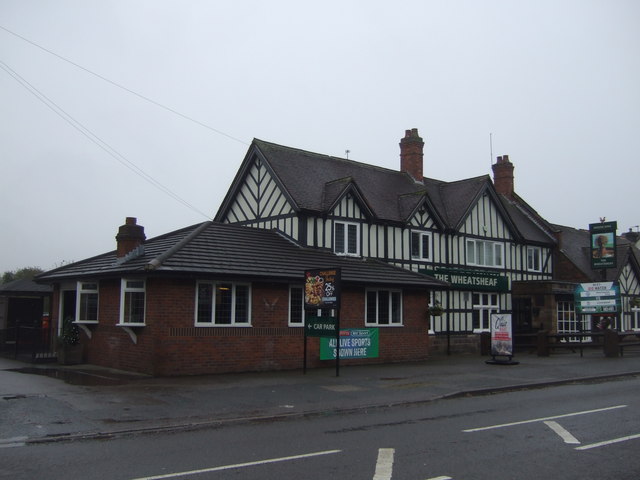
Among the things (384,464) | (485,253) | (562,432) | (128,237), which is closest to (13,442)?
(384,464)

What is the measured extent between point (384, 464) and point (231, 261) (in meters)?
12.1

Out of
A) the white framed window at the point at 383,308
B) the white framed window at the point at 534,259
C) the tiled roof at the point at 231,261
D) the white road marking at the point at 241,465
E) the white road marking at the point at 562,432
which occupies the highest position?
the white framed window at the point at 534,259

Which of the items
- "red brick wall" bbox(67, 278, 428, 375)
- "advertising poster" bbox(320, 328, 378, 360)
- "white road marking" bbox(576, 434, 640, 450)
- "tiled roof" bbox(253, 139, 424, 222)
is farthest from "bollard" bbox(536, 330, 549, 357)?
"white road marking" bbox(576, 434, 640, 450)

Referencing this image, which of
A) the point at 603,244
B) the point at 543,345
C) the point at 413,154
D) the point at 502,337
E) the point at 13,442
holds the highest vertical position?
the point at 413,154

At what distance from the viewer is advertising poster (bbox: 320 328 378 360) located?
68.5ft

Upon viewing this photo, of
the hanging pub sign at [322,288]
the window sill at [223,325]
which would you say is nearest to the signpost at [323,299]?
the hanging pub sign at [322,288]

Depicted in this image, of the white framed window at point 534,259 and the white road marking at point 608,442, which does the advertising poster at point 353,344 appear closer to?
the white road marking at point 608,442

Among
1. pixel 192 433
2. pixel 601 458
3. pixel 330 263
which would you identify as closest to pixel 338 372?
pixel 330 263

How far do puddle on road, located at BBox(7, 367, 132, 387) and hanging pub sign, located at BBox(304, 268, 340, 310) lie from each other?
564 centimetres

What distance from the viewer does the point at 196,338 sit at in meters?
17.9

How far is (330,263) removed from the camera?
2281 cm

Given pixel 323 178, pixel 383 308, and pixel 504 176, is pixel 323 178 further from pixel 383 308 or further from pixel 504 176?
pixel 504 176

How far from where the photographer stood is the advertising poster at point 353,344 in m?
20.9

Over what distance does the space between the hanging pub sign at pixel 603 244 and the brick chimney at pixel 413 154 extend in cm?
932
